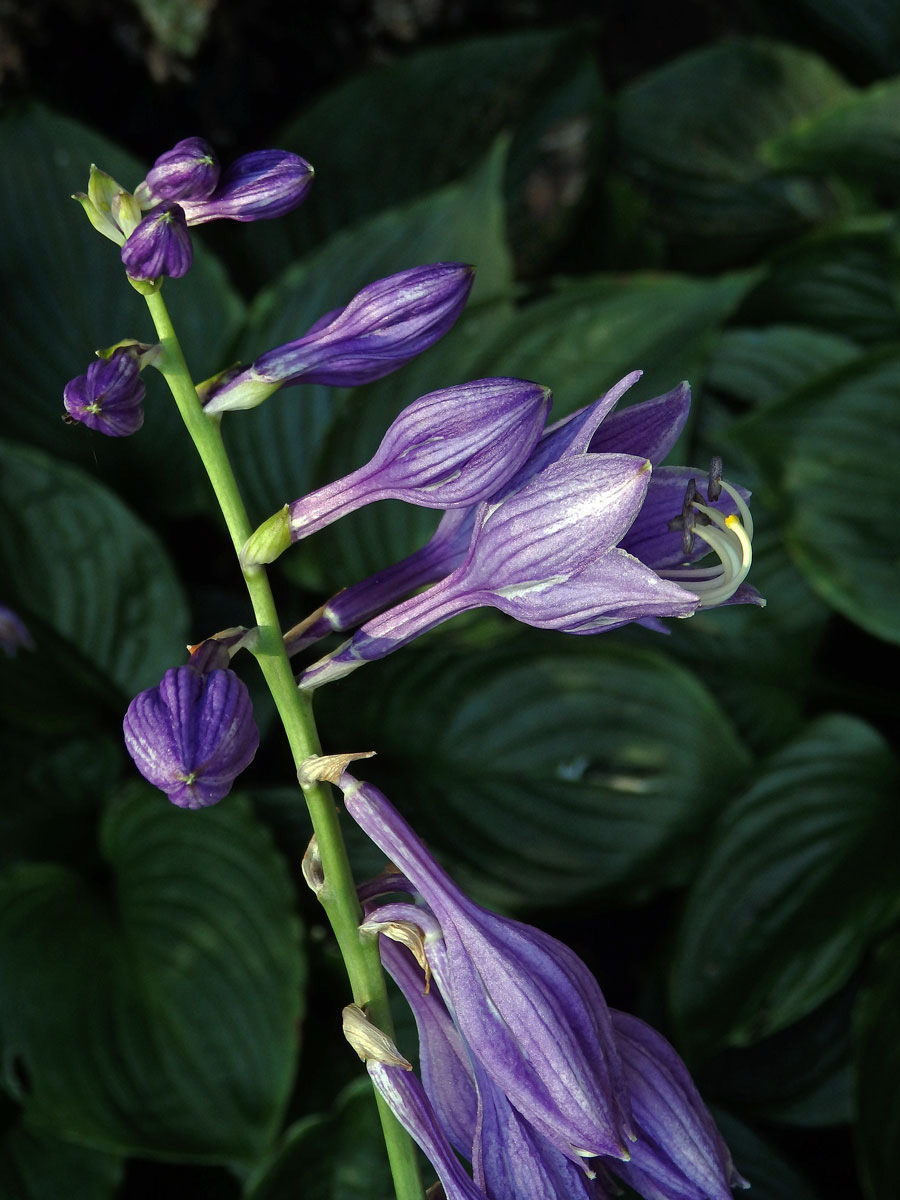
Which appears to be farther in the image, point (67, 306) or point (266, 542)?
point (67, 306)

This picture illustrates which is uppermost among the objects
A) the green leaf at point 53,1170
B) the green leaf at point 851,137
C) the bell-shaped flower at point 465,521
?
the bell-shaped flower at point 465,521

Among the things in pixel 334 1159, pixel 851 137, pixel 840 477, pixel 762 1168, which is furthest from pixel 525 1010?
pixel 851 137

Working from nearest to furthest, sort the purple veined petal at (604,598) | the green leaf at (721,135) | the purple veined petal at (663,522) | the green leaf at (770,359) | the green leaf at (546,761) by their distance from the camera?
1. the purple veined petal at (604,598)
2. the purple veined petal at (663,522)
3. the green leaf at (546,761)
4. the green leaf at (770,359)
5. the green leaf at (721,135)

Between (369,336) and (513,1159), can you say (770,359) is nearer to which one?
(369,336)

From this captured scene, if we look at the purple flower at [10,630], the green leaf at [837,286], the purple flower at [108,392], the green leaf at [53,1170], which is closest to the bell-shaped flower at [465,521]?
the purple flower at [108,392]

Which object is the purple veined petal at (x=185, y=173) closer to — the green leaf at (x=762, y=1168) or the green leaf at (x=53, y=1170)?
the green leaf at (x=762, y=1168)

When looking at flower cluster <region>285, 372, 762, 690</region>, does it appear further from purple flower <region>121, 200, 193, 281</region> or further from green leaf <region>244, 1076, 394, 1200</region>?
green leaf <region>244, 1076, 394, 1200</region>
